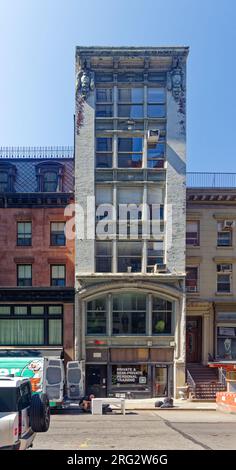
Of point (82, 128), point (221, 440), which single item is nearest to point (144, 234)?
point (82, 128)

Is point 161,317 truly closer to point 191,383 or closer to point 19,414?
point 191,383

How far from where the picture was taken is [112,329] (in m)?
30.0

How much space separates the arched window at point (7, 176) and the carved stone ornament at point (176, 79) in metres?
12.7

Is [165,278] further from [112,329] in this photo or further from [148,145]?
[148,145]

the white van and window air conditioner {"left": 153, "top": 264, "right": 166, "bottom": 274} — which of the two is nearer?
the white van

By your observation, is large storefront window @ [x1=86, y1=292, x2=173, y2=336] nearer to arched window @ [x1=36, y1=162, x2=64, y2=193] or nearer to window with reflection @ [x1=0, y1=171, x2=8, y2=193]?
arched window @ [x1=36, y1=162, x2=64, y2=193]

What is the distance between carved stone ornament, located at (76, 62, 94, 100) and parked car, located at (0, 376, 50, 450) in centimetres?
2492

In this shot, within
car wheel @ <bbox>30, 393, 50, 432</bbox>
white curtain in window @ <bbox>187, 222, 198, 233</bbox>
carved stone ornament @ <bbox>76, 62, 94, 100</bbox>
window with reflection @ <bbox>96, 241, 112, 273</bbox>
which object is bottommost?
car wheel @ <bbox>30, 393, 50, 432</bbox>

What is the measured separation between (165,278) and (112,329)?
490 centimetres

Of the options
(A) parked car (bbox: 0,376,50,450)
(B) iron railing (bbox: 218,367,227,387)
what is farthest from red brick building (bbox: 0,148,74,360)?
(A) parked car (bbox: 0,376,50,450)

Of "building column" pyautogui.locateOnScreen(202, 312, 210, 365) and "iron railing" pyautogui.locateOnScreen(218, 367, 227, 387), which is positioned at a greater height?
"building column" pyautogui.locateOnScreen(202, 312, 210, 365)

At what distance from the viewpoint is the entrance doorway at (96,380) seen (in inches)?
1157

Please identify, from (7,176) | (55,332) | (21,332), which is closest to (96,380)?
(55,332)

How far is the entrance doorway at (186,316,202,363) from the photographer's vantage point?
3216 cm
